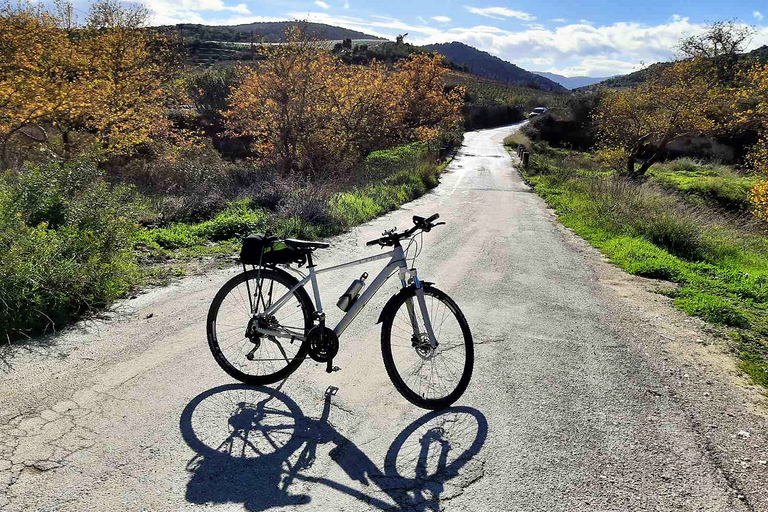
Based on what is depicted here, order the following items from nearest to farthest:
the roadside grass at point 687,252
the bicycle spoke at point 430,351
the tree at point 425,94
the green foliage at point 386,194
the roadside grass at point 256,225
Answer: the bicycle spoke at point 430,351 < the roadside grass at point 687,252 < the roadside grass at point 256,225 < the green foliage at point 386,194 < the tree at point 425,94

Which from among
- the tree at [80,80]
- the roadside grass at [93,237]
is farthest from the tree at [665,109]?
the tree at [80,80]

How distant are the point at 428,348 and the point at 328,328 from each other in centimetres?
75

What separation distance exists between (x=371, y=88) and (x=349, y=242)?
13.5m

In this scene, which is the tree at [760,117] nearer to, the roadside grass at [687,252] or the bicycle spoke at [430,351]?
the roadside grass at [687,252]

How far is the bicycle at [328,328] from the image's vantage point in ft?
11.4

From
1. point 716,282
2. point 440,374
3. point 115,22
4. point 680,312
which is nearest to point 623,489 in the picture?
point 440,374

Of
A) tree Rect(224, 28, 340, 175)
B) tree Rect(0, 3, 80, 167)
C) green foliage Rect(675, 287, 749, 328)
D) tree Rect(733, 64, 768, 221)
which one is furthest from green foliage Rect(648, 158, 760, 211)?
tree Rect(0, 3, 80, 167)

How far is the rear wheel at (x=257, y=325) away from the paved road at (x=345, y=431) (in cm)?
17

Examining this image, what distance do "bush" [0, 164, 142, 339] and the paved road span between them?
37cm

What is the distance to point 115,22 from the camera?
21203 millimetres

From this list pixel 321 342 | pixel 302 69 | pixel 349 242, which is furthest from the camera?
pixel 302 69

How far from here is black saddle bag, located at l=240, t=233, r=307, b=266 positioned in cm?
354

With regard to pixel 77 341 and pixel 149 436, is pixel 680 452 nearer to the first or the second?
pixel 149 436

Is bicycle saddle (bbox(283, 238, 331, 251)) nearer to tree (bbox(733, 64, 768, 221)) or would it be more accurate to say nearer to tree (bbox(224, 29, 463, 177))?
tree (bbox(224, 29, 463, 177))
